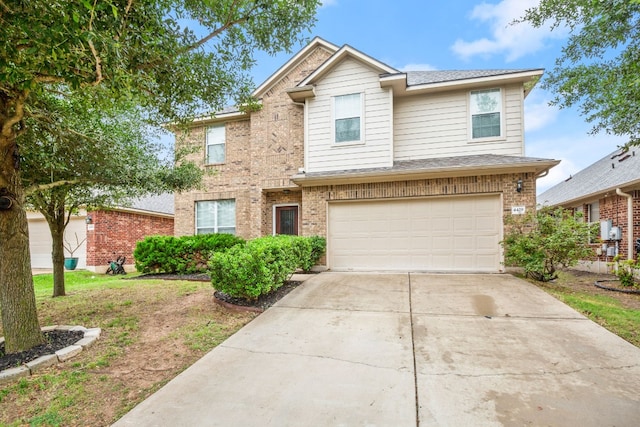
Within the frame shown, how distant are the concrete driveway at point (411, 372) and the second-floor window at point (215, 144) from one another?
814 cm

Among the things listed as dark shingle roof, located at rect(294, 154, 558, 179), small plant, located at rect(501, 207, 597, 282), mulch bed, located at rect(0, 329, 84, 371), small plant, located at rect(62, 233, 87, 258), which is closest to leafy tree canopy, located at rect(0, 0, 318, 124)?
mulch bed, located at rect(0, 329, 84, 371)

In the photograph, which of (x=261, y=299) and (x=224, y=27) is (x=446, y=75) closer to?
(x=224, y=27)

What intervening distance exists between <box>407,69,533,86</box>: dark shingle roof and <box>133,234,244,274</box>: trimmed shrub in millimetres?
7876

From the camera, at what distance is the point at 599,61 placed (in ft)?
25.5

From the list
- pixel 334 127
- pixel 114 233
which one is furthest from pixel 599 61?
pixel 114 233

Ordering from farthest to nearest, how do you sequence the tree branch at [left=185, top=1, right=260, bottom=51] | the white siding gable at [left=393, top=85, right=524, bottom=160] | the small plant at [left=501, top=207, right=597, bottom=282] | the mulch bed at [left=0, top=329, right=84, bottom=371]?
the white siding gable at [left=393, top=85, right=524, bottom=160] < the small plant at [left=501, top=207, right=597, bottom=282] < the tree branch at [left=185, top=1, right=260, bottom=51] < the mulch bed at [left=0, top=329, right=84, bottom=371]

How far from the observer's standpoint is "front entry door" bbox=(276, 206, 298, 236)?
35.8 ft

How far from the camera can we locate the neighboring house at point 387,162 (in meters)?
8.50

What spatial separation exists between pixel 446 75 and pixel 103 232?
1512cm

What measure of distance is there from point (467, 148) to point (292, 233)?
20.6 feet

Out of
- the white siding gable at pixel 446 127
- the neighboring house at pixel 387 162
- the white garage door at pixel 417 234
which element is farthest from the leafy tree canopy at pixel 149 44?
the white siding gable at pixel 446 127

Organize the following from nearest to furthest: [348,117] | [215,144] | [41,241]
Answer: [348,117] < [215,144] < [41,241]

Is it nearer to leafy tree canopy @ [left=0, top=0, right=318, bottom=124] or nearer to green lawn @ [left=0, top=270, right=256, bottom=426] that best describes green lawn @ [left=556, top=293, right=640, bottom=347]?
green lawn @ [left=0, top=270, right=256, bottom=426]

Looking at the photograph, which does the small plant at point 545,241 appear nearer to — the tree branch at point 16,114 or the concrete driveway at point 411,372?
the concrete driveway at point 411,372
